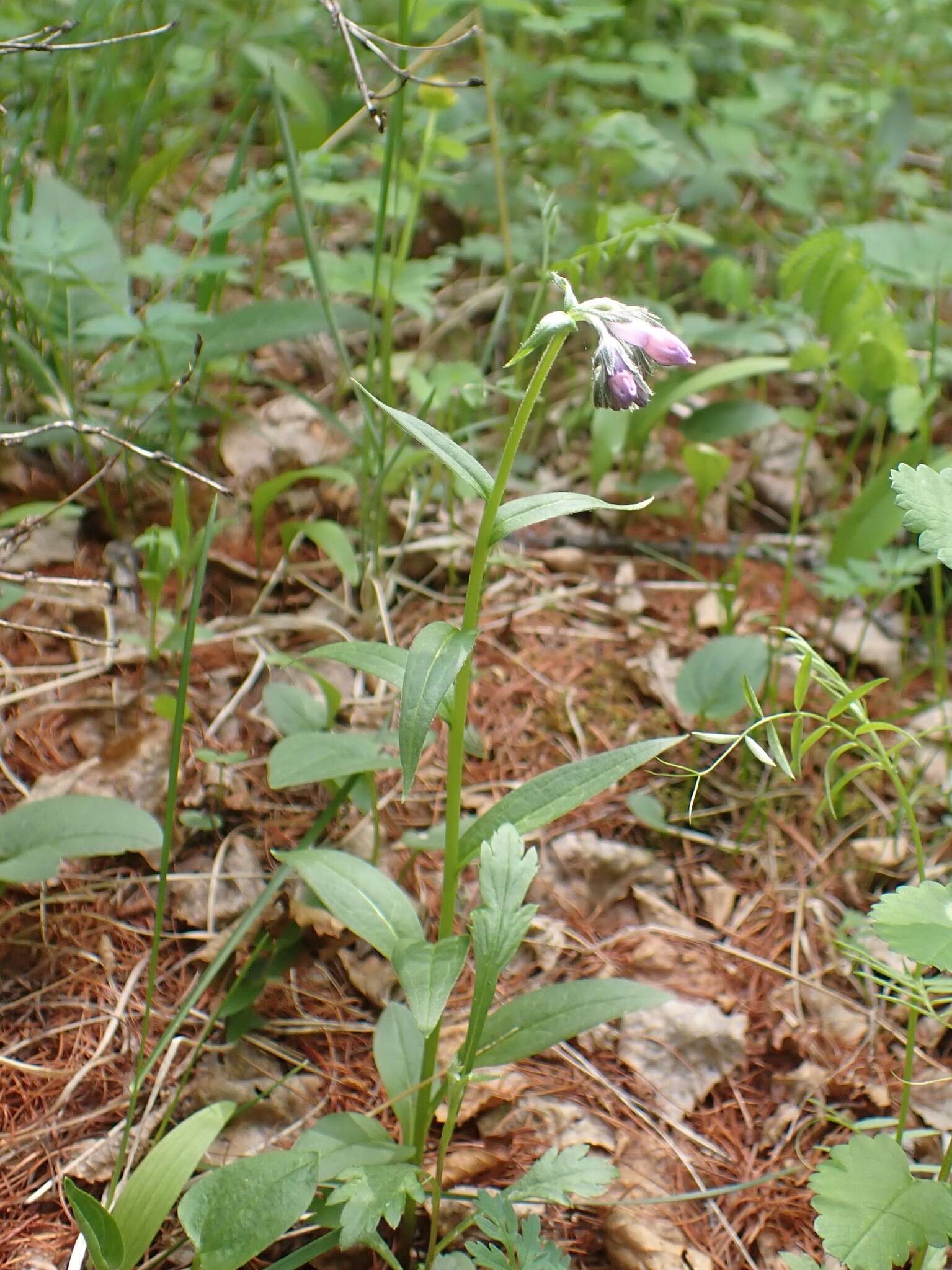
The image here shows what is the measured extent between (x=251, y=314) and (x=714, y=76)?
2.51 metres

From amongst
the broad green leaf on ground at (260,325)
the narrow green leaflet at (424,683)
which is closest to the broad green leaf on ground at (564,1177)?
the narrow green leaflet at (424,683)

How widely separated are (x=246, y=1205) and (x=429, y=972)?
1.10 feet

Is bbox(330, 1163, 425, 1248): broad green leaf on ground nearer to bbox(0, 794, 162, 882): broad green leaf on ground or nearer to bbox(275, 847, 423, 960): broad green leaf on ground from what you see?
bbox(275, 847, 423, 960): broad green leaf on ground

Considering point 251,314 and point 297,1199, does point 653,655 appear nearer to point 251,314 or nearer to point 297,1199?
point 251,314

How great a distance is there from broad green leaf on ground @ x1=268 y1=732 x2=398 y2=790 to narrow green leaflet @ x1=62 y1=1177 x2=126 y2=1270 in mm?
565

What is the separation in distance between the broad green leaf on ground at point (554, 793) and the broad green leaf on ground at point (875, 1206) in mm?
490

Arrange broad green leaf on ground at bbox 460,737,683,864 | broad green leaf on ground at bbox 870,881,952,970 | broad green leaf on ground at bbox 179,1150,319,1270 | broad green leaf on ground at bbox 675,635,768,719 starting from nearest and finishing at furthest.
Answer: broad green leaf on ground at bbox 870,881,952,970 → broad green leaf on ground at bbox 179,1150,319,1270 → broad green leaf on ground at bbox 460,737,683,864 → broad green leaf on ground at bbox 675,635,768,719

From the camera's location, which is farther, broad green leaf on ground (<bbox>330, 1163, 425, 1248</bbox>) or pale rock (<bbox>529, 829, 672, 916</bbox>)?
pale rock (<bbox>529, 829, 672, 916</bbox>)

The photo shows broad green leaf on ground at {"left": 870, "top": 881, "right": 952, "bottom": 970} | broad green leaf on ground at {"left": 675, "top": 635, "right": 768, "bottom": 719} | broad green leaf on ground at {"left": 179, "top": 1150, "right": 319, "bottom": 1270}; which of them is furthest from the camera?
broad green leaf on ground at {"left": 675, "top": 635, "right": 768, "bottom": 719}

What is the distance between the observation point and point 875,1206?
116 cm

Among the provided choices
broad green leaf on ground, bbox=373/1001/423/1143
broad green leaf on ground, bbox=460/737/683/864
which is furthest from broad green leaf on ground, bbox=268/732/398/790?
broad green leaf on ground, bbox=373/1001/423/1143

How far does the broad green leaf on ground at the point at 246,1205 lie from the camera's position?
3.90 feet

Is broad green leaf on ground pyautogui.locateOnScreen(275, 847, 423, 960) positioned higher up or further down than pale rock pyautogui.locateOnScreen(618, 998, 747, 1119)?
higher up

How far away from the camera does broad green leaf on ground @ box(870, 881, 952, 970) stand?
1.08 meters
